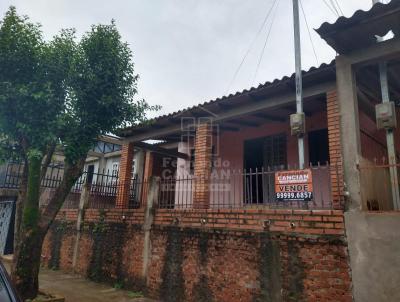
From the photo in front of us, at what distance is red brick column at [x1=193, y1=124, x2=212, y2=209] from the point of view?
21.5 ft

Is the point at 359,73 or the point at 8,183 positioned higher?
the point at 359,73

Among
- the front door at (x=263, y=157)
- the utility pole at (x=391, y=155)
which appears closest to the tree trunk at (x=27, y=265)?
Answer: the front door at (x=263, y=157)

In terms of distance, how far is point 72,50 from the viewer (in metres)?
5.85

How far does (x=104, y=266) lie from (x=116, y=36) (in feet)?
18.8

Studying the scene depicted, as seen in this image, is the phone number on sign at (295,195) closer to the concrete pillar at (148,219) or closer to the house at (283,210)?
the house at (283,210)

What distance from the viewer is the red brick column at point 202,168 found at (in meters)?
6.55

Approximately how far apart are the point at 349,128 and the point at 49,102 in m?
5.20

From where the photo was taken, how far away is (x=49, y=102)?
5.32 m

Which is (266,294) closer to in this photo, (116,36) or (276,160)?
(276,160)

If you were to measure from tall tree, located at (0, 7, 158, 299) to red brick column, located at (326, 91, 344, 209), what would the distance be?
4.00 m

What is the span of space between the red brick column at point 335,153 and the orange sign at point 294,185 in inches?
14.8

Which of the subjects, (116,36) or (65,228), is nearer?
(116,36)

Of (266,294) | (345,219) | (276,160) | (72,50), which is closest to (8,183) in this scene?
(72,50)

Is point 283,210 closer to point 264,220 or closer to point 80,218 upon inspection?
point 264,220
